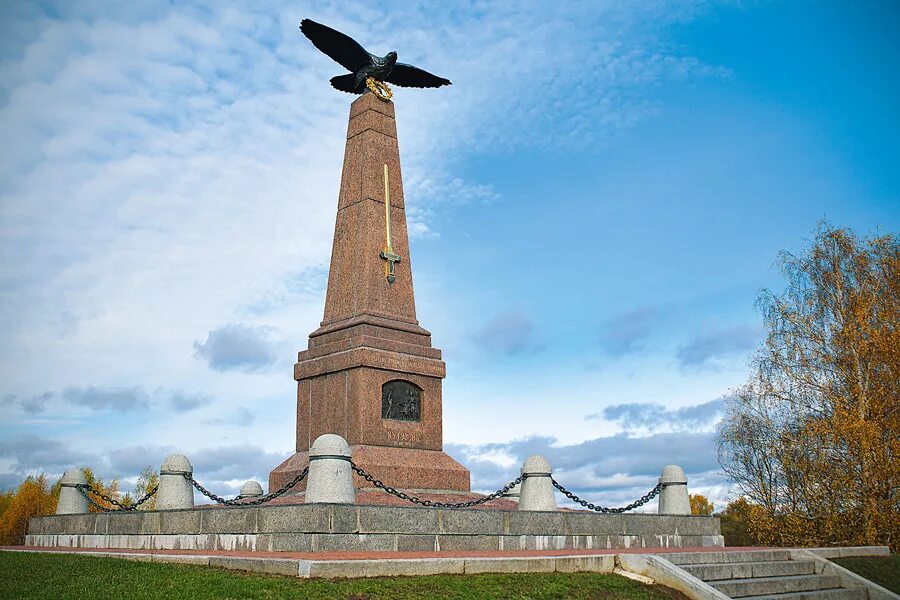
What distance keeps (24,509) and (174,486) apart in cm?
2677

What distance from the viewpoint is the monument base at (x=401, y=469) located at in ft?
44.3

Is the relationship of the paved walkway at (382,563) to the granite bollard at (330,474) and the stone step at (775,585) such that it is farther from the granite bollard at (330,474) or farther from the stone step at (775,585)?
the stone step at (775,585)

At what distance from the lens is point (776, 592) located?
35.9 feet

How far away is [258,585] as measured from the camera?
23.6ft

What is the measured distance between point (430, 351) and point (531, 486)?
12.4 feet

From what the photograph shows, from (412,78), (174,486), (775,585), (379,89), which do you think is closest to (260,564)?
(174,486)

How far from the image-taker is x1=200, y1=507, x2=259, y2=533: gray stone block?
10.3 m

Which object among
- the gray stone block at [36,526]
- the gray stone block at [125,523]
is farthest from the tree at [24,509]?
the gray stone block at [125,523]

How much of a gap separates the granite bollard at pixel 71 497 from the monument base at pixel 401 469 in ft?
11.3

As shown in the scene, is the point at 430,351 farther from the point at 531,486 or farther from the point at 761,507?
the point at 761,507

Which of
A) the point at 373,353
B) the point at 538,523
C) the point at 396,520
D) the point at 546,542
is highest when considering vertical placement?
the point at 373,353

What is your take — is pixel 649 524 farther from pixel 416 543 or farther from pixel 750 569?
pixel 416 543

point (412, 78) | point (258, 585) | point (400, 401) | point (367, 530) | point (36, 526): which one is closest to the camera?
point (258, 585)

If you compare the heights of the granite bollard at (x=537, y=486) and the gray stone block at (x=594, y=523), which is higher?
the granite bollard at (x=537, y=486)
